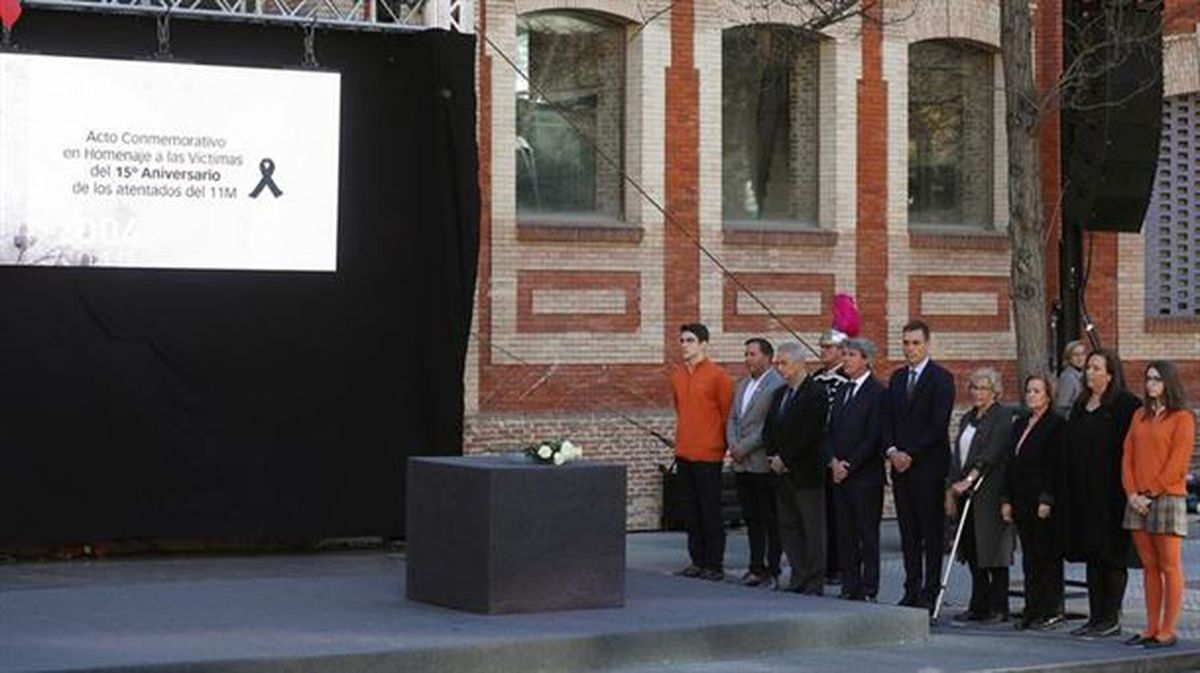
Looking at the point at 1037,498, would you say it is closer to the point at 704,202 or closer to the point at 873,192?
the point at 704,202

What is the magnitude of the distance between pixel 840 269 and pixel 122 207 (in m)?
8.32

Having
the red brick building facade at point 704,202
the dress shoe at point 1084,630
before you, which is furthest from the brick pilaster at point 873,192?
the dress shoe at point 1084,630

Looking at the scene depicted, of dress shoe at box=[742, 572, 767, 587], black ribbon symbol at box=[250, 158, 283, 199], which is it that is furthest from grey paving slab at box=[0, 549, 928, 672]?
black ribbon symbol at box=[250, 158, 283, 199]

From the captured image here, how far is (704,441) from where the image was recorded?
18.2 m

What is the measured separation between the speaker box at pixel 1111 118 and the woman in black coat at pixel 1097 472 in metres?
9.48

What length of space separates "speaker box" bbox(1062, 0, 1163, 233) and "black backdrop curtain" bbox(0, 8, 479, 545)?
7585mm

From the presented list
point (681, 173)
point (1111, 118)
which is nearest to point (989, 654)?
point (681, 173)

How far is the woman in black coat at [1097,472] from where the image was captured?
50.0ft

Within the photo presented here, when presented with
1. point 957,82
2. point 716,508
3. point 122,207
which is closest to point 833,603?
point 716,508

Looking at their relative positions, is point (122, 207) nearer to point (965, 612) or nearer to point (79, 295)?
point (79, 295)

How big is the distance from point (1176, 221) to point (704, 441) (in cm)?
1108

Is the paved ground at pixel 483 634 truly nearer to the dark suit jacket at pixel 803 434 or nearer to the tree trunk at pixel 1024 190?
the dark suit jacket at pixel 803 434

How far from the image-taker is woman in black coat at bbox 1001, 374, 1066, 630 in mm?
15523

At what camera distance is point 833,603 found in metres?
15.9
